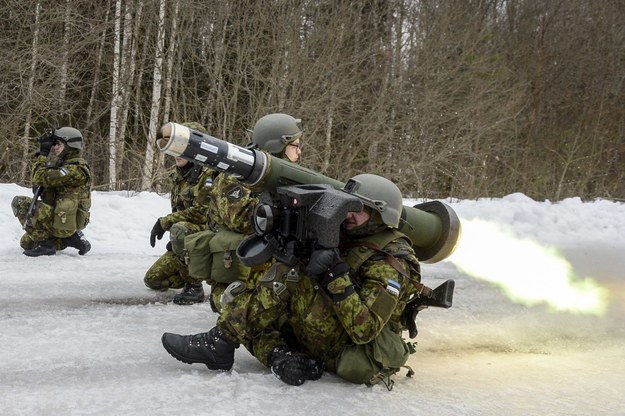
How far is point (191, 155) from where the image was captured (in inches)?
129

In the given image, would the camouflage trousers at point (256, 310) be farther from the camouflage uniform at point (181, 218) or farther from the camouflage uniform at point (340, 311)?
the camouflage uniform at point (181, 218)

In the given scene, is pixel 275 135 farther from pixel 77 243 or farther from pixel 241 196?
pixel 77 243

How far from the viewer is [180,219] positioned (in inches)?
230

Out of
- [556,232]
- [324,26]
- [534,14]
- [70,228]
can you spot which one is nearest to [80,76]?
[324,26]

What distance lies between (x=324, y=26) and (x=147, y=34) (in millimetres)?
4548

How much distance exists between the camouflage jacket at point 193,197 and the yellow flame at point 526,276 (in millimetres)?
2507

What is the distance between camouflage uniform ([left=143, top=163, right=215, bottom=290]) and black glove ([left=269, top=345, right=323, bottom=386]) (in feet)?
6.35

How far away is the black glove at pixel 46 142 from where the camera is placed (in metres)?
7.60

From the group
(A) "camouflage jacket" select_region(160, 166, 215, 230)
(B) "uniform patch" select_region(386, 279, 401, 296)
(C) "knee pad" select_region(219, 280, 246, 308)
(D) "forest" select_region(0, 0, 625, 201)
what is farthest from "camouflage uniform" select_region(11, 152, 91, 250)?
(D) "forest" select_region(0, 0, 625, 201)

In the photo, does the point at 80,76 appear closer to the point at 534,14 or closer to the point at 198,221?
the point at 198,221

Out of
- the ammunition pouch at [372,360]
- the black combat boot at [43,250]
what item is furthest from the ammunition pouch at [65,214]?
the ammunition pouch at [372,360]

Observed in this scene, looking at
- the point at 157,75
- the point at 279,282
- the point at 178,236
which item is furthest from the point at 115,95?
the point at 279,282

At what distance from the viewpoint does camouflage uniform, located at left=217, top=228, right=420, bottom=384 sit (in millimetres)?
3596

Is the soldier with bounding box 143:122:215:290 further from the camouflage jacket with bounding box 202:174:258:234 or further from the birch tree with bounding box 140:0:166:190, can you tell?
the birch tree with bounding box 140:0:166:190
